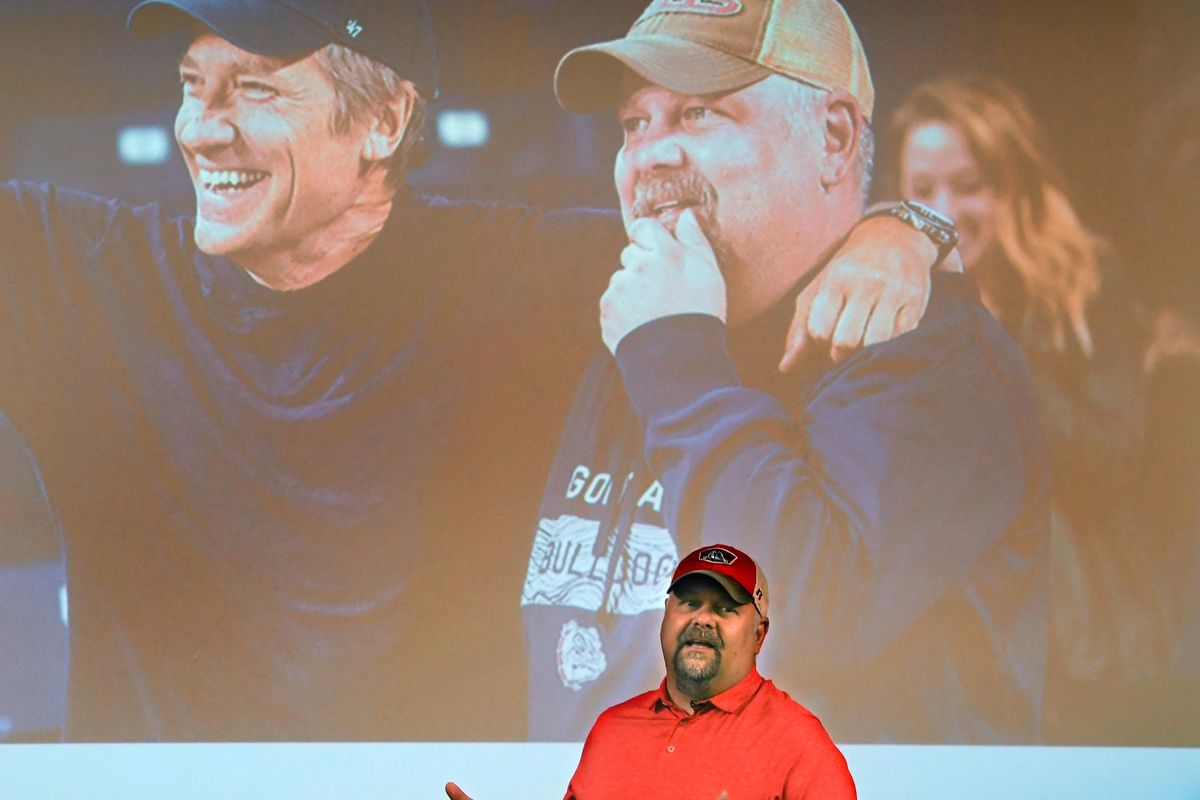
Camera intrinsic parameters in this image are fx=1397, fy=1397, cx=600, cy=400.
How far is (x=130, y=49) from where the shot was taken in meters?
4.06

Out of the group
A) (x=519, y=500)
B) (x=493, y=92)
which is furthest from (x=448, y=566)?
(x=493, y=92)

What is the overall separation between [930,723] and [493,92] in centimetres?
218

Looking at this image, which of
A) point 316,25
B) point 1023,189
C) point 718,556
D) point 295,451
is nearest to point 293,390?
point 295,451

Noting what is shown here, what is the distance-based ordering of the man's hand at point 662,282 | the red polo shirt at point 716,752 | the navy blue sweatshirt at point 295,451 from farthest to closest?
the man's hand at point 662,282
the navy blue sweatshirt at point 295,451
the red polo shirt at point 716,752

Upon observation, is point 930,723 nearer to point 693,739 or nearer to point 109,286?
point 693,739

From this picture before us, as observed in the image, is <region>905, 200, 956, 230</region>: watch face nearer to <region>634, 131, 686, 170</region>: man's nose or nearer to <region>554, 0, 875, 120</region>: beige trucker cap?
<region>554, 0, 875, 120</region>: beige trucker cap

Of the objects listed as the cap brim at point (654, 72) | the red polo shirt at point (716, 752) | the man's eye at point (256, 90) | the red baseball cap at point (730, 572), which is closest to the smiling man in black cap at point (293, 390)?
the man's eye at point (256, 90)

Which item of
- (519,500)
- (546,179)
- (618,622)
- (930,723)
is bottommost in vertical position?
(930,723)

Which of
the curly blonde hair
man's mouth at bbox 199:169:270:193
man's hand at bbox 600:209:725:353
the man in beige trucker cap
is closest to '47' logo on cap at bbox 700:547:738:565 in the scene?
the man in beige trucker cap

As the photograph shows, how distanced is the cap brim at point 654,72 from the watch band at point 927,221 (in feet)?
1.74

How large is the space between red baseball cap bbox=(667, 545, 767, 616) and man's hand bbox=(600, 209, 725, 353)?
2.17m

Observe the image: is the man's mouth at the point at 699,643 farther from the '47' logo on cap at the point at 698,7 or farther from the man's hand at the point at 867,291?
the '47' logo on cap at the point at 698,7

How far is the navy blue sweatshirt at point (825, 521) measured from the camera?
390cm

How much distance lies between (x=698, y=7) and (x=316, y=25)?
3.64 feet
